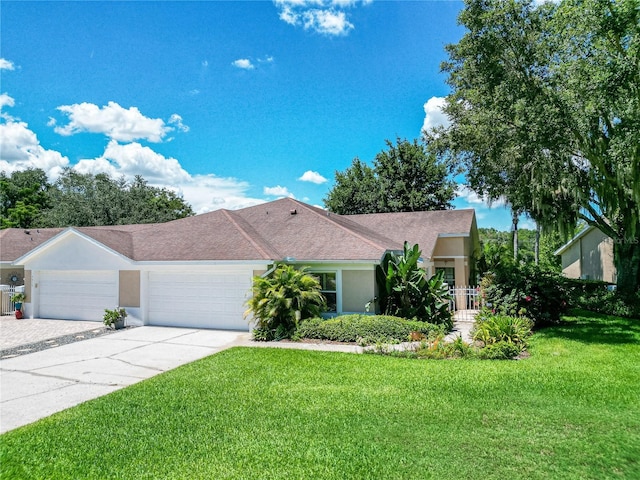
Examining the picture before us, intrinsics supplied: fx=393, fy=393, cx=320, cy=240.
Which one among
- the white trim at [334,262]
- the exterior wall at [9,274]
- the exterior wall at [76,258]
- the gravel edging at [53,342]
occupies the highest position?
the exterior wall at [76,258]

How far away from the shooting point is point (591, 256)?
30391 millimetres

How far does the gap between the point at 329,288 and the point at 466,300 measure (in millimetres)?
8197

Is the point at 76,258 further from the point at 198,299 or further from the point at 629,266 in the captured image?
the point at 629,266

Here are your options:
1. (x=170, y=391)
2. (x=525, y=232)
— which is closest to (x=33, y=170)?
(x=170, y=391)

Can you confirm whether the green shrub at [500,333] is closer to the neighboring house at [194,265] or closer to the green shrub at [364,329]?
the green shrub at [364,329]

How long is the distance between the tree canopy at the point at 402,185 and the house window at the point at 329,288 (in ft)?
68.5

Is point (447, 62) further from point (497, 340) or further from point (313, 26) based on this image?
point (497, 340)

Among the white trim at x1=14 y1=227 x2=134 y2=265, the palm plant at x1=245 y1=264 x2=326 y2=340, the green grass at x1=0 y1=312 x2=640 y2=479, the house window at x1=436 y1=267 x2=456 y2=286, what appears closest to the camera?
the green grass at x1=0 y1=312 x2=640 y2=479

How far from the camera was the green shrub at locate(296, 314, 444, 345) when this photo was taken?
11.6m

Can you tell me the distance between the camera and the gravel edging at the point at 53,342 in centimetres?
1098

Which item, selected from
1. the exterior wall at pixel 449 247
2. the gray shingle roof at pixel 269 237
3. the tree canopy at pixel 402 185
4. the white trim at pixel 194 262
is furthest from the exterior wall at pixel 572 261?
the white trim at pixel 194 262

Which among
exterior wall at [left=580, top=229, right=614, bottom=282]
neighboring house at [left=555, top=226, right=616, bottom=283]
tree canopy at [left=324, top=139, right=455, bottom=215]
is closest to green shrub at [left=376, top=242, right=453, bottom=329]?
tree canopy at [left=324, top=139, right=455, bottom=215]

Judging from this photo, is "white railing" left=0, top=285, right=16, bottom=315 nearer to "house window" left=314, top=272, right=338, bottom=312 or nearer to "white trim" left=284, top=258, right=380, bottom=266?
"white trim" left=284, top=258, right=380, bottom=266

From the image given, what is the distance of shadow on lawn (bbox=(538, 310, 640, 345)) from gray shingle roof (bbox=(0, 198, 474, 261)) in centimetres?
631
